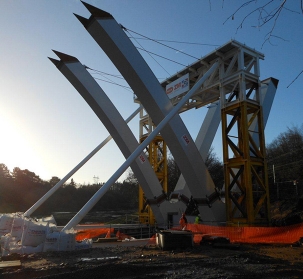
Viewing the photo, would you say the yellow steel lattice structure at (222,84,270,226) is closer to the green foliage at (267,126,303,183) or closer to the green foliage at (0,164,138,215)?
the green foliage at (267,126,303,183)

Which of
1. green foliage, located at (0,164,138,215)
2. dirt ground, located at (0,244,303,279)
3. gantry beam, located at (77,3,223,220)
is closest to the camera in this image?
dirt ground, located at (0,244,303,279)

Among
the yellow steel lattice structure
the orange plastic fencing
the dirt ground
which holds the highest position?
the yellow steel lattice structure

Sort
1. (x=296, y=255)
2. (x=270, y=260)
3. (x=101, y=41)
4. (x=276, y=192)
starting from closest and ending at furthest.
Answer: (x=270, y=260) < (x=296, y=255) < (x=101, y=41) < (x=276, y=192)

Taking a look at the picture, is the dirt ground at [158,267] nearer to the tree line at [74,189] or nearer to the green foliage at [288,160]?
the green foliage at [288,160]

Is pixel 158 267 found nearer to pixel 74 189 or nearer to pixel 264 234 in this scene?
pixel 264 234

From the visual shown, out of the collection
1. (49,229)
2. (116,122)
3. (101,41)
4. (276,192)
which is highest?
(101,41)

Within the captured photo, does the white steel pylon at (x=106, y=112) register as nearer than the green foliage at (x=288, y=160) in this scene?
Yes

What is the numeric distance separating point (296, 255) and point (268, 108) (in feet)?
33.1

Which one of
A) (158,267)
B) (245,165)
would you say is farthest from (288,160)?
(158,267)

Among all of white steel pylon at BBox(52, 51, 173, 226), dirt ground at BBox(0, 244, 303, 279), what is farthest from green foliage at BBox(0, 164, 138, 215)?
dirt ground at BBox(0, 244, 303, 279)

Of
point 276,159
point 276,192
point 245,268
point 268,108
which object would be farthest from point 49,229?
point 276,159

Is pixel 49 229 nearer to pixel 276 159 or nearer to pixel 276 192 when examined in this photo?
pixel 276 192

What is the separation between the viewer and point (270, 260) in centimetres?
830

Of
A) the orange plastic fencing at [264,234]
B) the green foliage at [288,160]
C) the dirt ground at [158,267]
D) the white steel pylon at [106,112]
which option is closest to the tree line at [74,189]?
the green foliage at [288,160]
